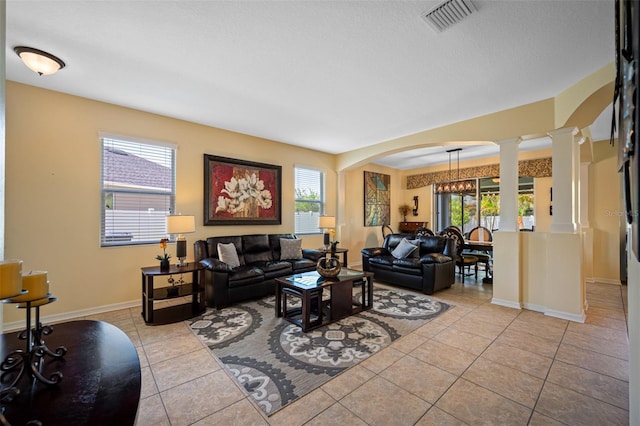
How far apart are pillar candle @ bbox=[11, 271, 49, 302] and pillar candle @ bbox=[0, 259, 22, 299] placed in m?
0.21

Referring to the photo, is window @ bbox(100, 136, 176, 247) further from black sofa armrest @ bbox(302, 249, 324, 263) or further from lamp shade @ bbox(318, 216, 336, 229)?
lamp shade @ bbox(318, 216, 336, 229)

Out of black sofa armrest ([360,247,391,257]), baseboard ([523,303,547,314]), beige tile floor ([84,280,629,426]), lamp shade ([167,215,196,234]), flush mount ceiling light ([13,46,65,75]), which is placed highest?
flush mount ceiling light ([13,46,65,75])

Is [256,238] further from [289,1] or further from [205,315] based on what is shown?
[289,1]

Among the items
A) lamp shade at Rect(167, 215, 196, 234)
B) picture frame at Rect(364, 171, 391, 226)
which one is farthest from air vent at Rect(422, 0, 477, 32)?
picture frame at Rect(364, 171, 391, 226)

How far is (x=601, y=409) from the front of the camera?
1800mm

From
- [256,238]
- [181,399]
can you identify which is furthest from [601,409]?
[256,238]

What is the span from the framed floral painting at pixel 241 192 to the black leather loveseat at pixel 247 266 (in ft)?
1.28

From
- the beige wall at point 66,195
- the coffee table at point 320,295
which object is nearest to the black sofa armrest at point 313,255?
the coffee table at point 320,295

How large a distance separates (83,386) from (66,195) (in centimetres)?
324

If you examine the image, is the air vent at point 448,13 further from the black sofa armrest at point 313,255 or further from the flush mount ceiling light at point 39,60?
the black sofa armrest at point 313,255

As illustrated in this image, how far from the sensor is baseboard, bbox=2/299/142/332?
9.86 feet

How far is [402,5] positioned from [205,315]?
3767 millimetres


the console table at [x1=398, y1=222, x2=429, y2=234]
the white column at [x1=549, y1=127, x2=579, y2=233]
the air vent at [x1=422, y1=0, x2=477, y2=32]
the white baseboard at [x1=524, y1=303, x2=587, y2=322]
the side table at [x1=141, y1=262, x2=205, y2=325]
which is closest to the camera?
the air vent at [x1=422, y1=0, x2=477, y2=32]

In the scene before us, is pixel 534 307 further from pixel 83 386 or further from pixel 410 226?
pixel 83 386
